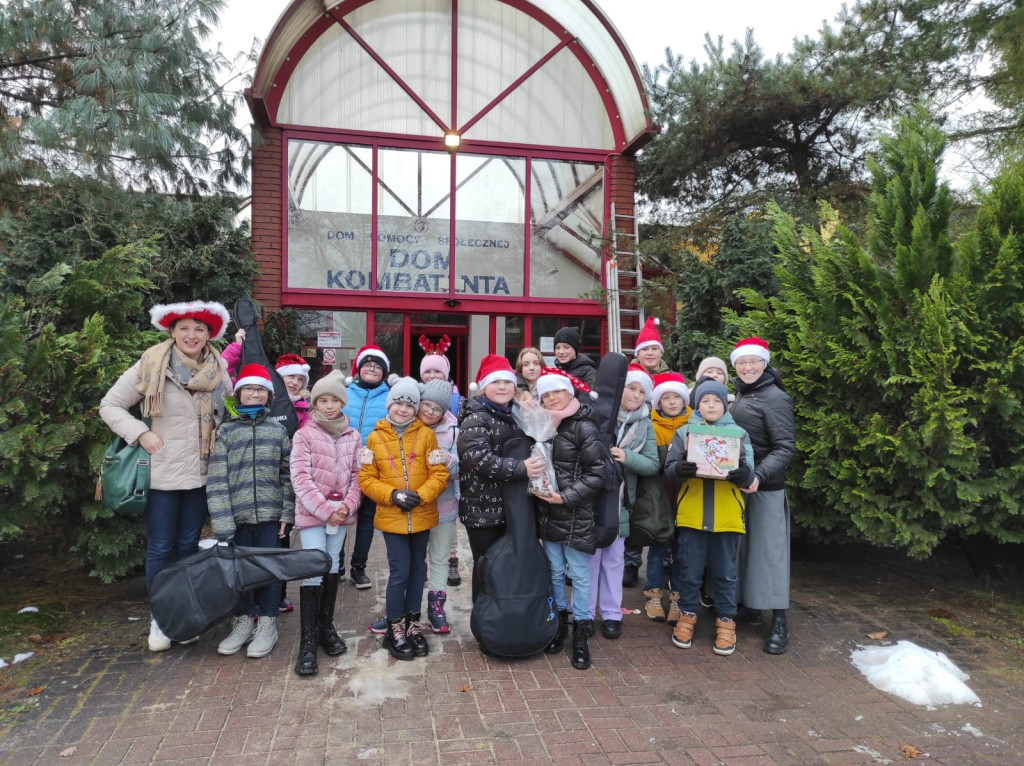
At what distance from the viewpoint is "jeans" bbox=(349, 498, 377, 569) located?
4.48 metres

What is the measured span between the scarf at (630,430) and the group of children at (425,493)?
5.0 inches

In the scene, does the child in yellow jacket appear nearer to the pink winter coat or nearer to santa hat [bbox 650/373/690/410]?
the pink winter coat

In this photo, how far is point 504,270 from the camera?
31.7ft

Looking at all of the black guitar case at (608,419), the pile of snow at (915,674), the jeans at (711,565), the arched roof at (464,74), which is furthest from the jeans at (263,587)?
the arched roof at (464,74)

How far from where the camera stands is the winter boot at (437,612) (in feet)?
13.1

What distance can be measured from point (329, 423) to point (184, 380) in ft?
2.70

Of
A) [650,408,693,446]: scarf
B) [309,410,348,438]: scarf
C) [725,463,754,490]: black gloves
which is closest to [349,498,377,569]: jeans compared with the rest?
[309,410,348,438]: scarf

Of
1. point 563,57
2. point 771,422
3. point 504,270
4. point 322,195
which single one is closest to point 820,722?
point 771,422

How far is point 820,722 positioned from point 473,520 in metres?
1.97

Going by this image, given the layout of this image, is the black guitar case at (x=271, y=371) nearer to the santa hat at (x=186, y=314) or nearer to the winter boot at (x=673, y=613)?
the santa hat at (x=186, y=314)

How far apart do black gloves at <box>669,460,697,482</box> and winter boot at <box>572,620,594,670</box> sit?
0.98 m

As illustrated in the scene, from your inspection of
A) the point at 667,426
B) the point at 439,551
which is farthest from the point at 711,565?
the point at 439,551

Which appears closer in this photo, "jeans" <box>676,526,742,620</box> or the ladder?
"jeans" <box>676,526,742,620</box>

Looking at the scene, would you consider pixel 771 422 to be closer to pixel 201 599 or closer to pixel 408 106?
pixel 201 599
